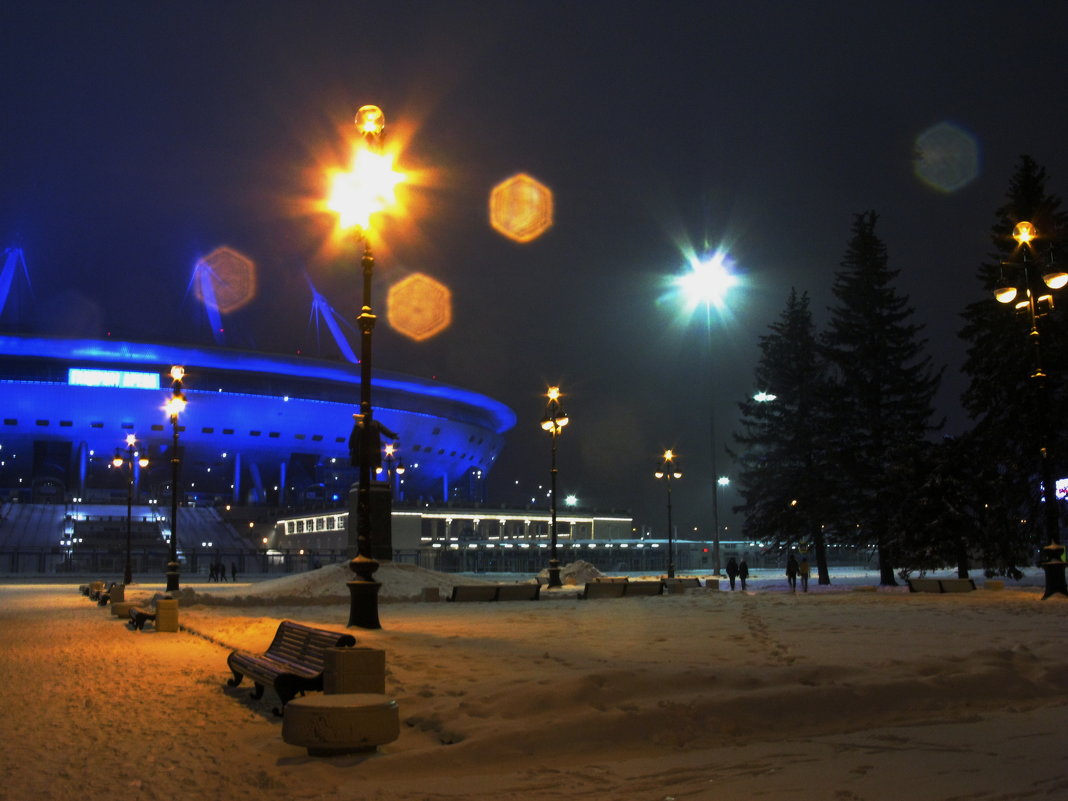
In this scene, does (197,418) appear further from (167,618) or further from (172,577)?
(167,618)

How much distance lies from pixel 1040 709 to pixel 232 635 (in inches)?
449

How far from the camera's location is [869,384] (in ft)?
116

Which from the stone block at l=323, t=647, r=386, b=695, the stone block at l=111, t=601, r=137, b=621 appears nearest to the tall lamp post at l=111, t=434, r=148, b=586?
the stone block at l=111, t=601, r=137, b=621

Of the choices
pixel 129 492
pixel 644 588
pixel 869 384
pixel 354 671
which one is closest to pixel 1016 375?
pixel 869 384

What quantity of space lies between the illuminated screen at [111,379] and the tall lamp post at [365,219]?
84.7 metres

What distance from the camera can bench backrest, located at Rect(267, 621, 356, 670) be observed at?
309 inches

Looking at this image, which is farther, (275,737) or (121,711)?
(121,711)

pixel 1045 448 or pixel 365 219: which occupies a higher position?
pixel 365 219

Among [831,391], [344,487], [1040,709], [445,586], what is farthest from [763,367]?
[344,487]

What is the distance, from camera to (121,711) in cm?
816

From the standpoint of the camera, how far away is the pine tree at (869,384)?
35125mm

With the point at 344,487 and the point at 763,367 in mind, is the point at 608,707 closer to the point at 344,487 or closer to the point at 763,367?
the point at 763,367

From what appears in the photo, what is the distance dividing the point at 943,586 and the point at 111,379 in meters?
84.2

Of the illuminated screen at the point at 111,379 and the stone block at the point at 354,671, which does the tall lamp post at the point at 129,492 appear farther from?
the illuminated screen at the point at 111,379
